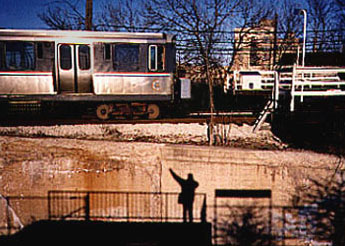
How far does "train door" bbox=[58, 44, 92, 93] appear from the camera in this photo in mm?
10227

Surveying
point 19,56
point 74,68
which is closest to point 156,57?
point 74,68

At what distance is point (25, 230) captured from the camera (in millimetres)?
7949

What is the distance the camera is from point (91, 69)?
10.4 metres

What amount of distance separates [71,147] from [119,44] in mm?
4336

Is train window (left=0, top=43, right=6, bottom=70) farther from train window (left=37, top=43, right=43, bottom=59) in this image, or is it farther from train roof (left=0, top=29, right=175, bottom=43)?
train window (left=37, top=43, right=43, bottom=59)

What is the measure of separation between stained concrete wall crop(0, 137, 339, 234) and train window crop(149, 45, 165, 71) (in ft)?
13.2

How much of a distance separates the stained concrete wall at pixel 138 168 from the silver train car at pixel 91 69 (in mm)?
2971

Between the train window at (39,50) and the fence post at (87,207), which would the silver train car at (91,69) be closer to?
the train window at (39,50)

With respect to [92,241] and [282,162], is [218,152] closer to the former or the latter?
[282,162]

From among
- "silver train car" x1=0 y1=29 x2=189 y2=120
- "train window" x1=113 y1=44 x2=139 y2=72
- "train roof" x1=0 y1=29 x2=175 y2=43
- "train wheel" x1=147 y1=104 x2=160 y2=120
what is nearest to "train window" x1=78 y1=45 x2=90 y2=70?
"silver train car" x1=0 y1=29 x2=189 y2=120

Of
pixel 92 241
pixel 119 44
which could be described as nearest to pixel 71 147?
pixel 92 241

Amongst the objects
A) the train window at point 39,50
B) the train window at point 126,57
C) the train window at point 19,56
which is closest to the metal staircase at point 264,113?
the train window at point 126,57

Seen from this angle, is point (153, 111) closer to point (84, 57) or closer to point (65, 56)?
point (84, 57)

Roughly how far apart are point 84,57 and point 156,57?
244 centimetres
